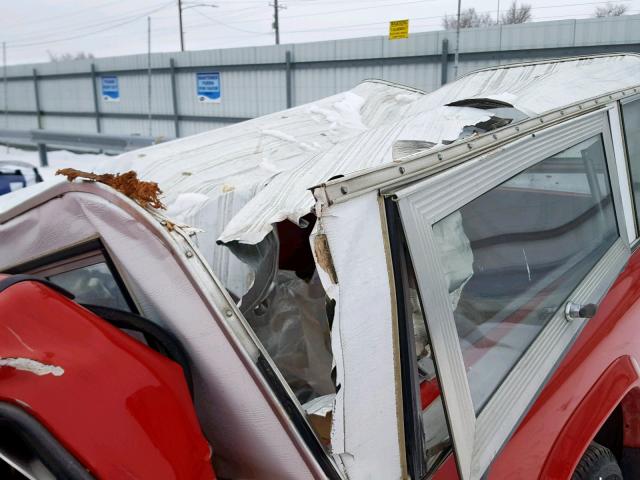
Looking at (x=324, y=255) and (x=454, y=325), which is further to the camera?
(x=454, y=325)

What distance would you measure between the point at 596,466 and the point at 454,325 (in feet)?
2.99

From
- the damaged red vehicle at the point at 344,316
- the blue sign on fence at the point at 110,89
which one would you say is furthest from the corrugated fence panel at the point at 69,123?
the damaged red vehicle at the point at 344,316

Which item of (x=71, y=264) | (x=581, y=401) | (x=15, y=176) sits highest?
(x=71, y=264)

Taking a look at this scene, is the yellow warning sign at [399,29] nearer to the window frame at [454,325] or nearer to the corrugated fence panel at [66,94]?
the window frame at [454,325]

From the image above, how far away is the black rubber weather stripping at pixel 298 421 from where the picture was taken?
44.9 inches

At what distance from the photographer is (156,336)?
4.04 ft

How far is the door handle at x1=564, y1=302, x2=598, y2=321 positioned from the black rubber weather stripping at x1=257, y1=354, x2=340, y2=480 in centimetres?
99

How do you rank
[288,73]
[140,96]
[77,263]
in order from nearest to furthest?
[77,263] < [288,73] < [140,96]

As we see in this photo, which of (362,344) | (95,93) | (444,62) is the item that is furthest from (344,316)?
(95,93)

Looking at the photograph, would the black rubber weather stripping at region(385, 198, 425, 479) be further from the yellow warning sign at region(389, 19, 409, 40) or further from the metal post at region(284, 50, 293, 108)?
the metal post at region(284, 50, 293, 108)

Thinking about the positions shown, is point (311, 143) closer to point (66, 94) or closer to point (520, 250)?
point (520, 250)

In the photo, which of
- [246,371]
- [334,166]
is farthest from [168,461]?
[334,166]

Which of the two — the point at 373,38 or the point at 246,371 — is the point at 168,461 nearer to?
the point at 246,371

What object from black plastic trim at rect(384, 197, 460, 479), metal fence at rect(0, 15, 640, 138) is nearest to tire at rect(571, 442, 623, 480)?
black plastic trim at rect(384, 197, 460, 479)
